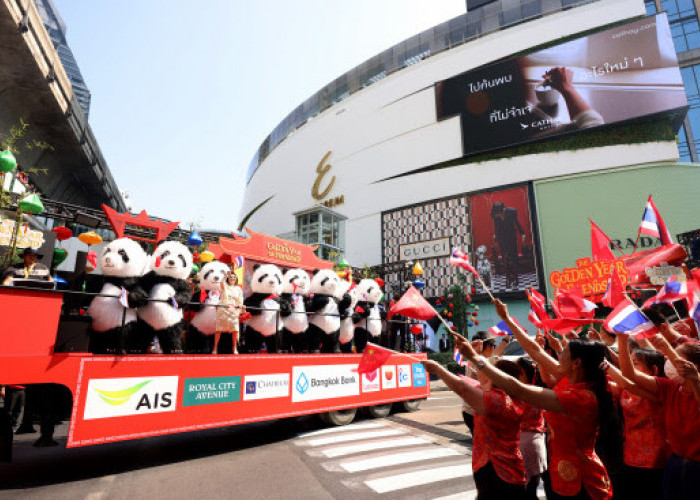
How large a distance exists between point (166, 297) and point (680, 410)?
5.84 metres

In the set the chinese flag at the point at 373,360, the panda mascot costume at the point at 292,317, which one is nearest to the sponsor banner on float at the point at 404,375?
the panda mascot costume at the point at 292,317

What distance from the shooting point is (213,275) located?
23.4 feet

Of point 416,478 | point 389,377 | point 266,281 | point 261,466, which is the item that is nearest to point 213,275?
point 266,281

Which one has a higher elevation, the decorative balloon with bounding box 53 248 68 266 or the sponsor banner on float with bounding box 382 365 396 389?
the decorative balloon with bounding box 53 248 68 266

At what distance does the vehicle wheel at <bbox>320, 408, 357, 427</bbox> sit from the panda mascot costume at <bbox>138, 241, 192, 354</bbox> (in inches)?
123

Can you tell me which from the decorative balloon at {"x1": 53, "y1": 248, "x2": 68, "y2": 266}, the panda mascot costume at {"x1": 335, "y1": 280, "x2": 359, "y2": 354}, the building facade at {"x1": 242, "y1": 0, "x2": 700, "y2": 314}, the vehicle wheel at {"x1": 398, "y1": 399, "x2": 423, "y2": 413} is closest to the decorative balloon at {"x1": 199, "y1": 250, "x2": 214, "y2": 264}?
the decorative balloon at {"x1": 53, "y1": 248, "x2": 68, "y2": 266}

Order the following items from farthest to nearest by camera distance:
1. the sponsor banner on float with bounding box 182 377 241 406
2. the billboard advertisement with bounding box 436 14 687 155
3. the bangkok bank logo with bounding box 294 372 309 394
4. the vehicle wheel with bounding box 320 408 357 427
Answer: the billboard advertisement with bounding box 436 14 687 155, the vehicle wheel with bounding box 320 408 357 427, the bangkok bank logo with bounding box 294 372 309 394, the sponsor banner on float with bounding box 182 377 241 406

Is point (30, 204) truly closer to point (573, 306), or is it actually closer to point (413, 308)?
point (413, 308)

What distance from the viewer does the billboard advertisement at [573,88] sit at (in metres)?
21.8

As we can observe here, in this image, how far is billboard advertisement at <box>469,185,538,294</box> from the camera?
76.9 feet

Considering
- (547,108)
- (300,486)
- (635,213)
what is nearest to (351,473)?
(300,486)

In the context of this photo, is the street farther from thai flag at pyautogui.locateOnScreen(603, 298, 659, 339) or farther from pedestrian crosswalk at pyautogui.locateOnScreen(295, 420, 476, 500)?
thai flag at pyautogui.locateOnScreen(603, 298, 659, 339)

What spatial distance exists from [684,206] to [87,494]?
26683 mm

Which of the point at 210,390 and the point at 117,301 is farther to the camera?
the point at 210,390
